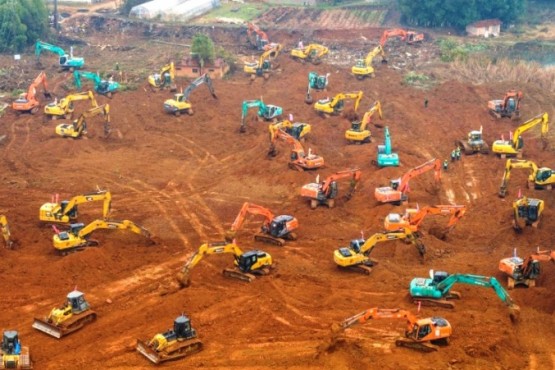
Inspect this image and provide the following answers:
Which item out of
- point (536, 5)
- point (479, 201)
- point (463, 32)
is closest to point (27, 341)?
point (479, 201)

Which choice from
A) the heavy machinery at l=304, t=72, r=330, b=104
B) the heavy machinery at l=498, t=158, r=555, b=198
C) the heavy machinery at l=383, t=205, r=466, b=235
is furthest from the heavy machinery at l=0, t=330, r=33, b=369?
the heavy machinery at l=304, t=72, r=330, b=104

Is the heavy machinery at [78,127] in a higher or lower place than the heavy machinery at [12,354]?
lower

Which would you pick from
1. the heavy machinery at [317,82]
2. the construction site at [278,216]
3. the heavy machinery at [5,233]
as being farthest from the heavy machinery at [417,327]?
the heavy machinery at [317,82]

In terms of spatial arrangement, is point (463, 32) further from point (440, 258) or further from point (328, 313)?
point (328, 313)

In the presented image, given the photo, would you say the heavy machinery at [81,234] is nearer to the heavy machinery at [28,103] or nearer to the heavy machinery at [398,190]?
the heavy machinery at [398,190]

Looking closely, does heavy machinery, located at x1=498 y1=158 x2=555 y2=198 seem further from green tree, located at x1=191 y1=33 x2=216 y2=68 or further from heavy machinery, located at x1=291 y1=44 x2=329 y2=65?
green tree, located at x1=191 y1=33 x2=216 y2=68

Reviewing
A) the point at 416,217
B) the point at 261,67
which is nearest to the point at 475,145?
the point at 416,217
